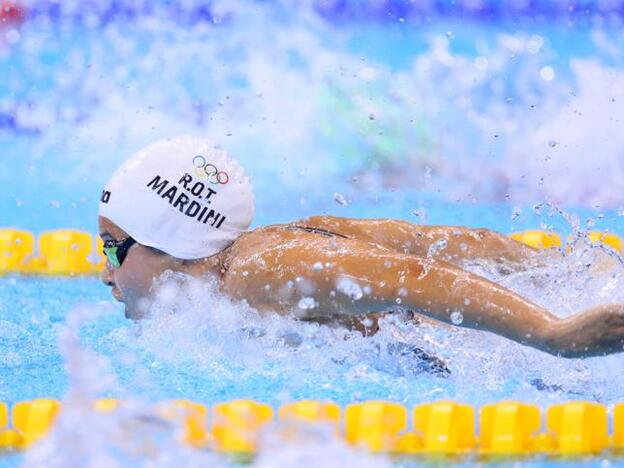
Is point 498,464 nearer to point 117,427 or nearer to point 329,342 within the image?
point 329,342

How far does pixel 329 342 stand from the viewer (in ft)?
9.64

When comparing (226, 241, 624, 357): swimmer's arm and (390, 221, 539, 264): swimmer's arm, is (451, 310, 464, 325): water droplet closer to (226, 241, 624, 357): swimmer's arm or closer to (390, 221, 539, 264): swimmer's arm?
(226, 241, 624, 357): swimmer's arm

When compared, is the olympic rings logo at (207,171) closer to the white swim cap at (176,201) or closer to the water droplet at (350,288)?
the white swim cap at (176,201)

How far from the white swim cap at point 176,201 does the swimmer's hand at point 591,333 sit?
1026 millimetres

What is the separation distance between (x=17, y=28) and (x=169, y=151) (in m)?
3.92

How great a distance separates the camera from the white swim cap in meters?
2.94

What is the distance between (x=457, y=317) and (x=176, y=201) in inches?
34.7

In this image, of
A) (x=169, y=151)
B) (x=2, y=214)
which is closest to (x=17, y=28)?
(x=2, y=214)

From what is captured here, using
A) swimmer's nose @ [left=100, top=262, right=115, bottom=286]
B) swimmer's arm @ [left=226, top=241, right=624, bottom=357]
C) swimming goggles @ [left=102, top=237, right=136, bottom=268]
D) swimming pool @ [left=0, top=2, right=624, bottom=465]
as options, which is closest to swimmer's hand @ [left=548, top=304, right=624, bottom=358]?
swimmer's arm @ [left=226, top=241, right=624, bottom=357]

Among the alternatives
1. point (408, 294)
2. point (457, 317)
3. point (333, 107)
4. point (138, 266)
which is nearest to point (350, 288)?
point (408, 294)

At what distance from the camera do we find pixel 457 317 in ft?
7.95

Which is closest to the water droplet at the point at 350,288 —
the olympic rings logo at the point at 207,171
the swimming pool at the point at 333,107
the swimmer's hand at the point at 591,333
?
the swimmer's hand at the point at 591,333

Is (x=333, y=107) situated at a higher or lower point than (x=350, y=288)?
higher

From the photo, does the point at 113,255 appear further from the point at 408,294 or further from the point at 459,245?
the point at 459,245
